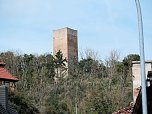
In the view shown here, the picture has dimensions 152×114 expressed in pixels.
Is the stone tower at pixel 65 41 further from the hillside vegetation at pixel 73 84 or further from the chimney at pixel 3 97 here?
the chimney at pixel 3 97

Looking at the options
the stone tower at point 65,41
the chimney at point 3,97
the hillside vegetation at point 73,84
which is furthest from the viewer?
the stone tower at point 65,41

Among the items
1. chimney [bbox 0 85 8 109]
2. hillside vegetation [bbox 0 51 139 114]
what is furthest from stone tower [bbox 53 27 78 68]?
chimney [bbox 0 85 8 109]

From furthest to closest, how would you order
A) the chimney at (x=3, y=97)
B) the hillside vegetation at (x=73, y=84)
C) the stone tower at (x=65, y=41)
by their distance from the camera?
the stone tower at (x=65, y=41)
the hillside vegetation at (x=73, y=84)
the chimney at (x=3, y=97)

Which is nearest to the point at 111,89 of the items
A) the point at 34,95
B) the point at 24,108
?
the point at 34,95

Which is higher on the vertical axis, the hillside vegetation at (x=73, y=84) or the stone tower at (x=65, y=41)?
the stone tower at (x=65, y=41)

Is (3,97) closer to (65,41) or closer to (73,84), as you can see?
(73,84)

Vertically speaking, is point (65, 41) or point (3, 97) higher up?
point (65, 41)

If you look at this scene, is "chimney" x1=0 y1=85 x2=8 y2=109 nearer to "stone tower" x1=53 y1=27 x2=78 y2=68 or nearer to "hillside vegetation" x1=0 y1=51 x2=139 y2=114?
"hillside vegetation" x1=0 y1=51 x2=139 y2=114

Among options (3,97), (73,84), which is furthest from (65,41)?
(3,97)

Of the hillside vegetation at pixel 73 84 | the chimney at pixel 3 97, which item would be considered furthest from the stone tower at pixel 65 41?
the chimney at pixel 3 97

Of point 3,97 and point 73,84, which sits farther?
point 73,84

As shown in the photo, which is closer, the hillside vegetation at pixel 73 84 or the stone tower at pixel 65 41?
the hillside vegetation at pixel 73 84

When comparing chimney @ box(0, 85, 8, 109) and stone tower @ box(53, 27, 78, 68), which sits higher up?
stone tower @ box(53, 27, 78, 68)

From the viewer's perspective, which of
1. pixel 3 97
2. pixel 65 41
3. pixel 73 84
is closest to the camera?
pixel 3 97
